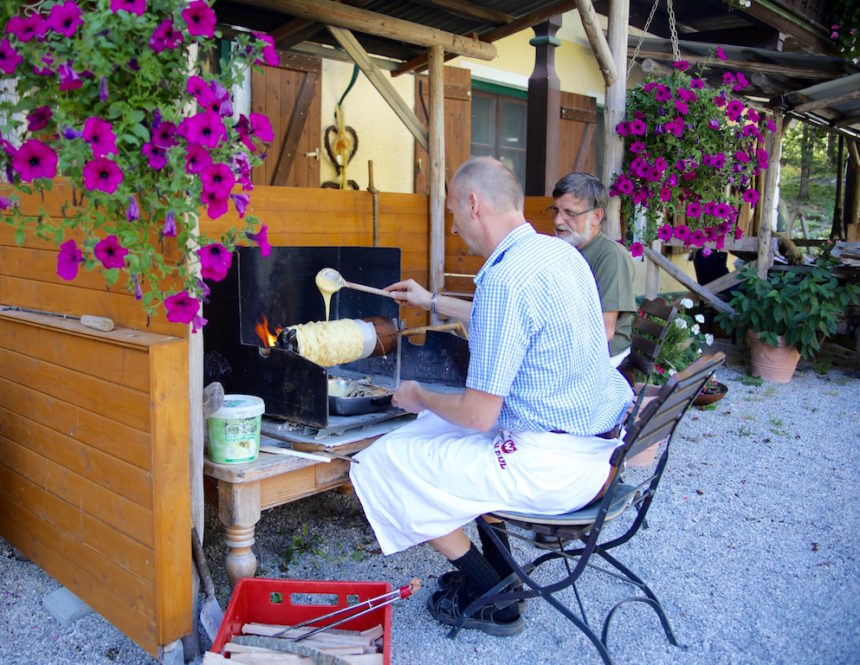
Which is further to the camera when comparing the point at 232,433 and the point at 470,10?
the point at 470,10

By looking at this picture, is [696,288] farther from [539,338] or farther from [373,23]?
[539,338]

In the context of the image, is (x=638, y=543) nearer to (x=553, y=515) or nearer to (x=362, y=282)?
(x=553, y=515)

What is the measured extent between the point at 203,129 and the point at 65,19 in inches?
15.6

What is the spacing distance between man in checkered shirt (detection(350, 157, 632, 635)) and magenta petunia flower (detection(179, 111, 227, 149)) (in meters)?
0.87

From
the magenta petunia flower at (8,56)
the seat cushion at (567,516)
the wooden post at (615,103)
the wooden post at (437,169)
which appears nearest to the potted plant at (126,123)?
the magenta petunia flower at (8,56)

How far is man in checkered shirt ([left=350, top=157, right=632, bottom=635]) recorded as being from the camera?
2.25 m

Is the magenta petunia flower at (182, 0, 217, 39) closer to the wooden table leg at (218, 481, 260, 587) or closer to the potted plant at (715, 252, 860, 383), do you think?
the wooden table leg at (218, 481, 260, 587)

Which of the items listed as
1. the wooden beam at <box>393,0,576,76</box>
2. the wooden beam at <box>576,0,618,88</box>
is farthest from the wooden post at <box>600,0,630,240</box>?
the wooden beam at <box>393,0,576,76</box>

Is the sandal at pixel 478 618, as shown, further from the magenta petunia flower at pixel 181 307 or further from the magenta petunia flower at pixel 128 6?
the magenta petunia flower at pixel 128 6

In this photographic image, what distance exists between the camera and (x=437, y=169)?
5082mm

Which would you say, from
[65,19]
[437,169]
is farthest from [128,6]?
[437,169]

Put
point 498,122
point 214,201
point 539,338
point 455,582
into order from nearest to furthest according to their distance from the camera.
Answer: point 214,201, point 539,338, point 455,582, point 498,122

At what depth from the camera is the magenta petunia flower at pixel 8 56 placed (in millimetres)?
1754

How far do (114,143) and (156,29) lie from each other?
1.05 ft
